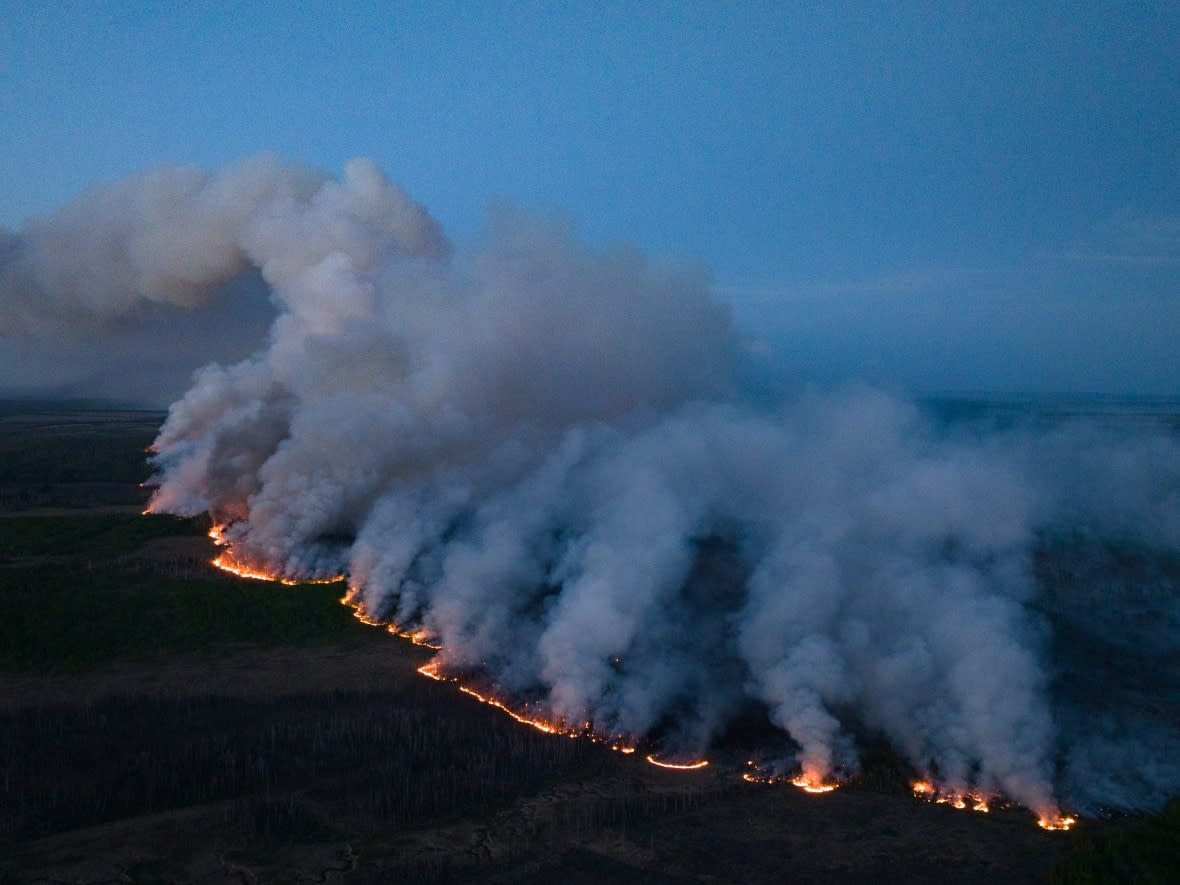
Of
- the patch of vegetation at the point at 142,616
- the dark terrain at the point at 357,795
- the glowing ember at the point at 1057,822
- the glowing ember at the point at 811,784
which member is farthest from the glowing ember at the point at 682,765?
the patch of vegetation at the point at 142,616

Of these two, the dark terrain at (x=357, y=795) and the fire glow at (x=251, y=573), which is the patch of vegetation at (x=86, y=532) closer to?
the fire glow at (x=251, y=573)

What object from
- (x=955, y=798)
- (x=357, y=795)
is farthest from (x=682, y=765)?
(x=357, y=795)

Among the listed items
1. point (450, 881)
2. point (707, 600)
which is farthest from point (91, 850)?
point (707, 600)

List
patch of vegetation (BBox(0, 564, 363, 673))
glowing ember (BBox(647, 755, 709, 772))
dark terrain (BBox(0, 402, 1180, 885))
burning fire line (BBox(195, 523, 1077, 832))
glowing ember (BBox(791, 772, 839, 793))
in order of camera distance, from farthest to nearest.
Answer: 1. patch of vegetation (BBox(0, 564, 363, 673))
2. glowing ember (BBox(647, 755, 709, 772))
3. glowing ember (BBox(791, 772, 839, 793))
4. burning fire line (BBox(195, 523, 1077, 832))
5. dark terrain (BBox(0, 402, 1180, 885))

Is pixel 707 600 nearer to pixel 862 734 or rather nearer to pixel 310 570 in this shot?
pixel 862 734

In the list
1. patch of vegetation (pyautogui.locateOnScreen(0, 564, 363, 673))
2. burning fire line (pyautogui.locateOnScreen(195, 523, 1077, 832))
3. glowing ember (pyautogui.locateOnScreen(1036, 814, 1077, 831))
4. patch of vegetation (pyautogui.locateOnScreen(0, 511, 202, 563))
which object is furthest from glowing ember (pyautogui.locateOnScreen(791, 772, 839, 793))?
patch of vegetation (pyautogui.locateOnScreen(0, 511, 202, 563))

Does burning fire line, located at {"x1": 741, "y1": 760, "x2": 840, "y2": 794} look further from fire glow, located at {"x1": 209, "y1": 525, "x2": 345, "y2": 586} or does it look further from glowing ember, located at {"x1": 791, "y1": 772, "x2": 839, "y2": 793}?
fire glow, located at {"x1": 209, "y1": 525, "x2": 345, "y2": 586}
